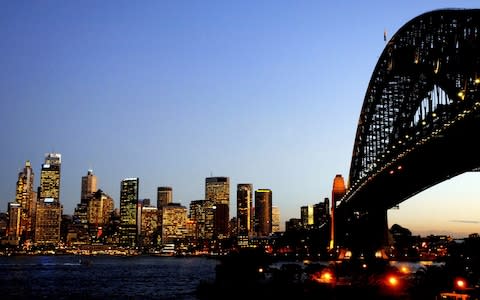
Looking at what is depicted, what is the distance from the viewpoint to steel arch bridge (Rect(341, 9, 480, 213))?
4966cm

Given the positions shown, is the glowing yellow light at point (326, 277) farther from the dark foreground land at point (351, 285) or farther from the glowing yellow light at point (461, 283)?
the glowing yellow light at point (461, 283)

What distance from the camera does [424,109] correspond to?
250 feet

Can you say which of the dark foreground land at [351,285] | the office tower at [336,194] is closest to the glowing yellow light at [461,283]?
the dark foreground land at [351,285]

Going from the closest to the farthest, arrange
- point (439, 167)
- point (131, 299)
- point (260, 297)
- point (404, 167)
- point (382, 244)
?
Result: point (260, 297)
point (439, 167)
point (404, 167)
point (131, 299)
point (382, 244)

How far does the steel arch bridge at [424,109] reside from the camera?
49656 millimetres

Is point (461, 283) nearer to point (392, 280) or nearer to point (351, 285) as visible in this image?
point (392, 280)

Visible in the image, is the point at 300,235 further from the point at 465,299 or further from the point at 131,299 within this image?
the point at 465,299

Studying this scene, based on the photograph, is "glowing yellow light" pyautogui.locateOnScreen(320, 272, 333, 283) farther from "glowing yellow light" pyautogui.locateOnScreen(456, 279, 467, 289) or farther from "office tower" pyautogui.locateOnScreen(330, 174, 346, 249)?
Result: "office tower" pyautogui.locateOnScreen(330, 174, 346, 249)

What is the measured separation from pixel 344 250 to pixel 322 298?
66.8 metres

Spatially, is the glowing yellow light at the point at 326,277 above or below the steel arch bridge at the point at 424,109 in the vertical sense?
below

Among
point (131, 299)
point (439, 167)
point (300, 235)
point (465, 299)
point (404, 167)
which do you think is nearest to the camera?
point (465, 299)

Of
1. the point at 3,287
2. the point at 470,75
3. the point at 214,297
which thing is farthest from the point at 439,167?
the point at 3,287

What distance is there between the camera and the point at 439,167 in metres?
56.4

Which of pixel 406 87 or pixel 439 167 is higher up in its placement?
pixel 406 87
